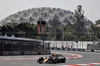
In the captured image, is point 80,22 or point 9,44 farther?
point 80,22

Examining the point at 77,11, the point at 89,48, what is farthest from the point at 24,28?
the point at 77,11

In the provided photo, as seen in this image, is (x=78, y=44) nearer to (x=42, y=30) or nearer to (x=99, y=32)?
(x=42, y=30)

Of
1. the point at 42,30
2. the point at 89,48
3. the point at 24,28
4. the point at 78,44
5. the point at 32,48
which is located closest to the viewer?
the point at 32,48

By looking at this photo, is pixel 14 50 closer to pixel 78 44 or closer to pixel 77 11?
pixel 78 44

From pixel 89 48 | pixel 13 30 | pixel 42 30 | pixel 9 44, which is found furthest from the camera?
pixel 13 30

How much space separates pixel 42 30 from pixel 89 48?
82.4 ft

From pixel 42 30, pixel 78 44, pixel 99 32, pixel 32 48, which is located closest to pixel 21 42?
pixel 32 48

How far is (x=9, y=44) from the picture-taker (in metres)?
45.3

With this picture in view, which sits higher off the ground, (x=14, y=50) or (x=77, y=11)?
(x=77, y=11)

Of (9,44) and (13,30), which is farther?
(13,30)

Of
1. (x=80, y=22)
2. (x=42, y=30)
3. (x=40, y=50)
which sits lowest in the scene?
(x=40, y=50)

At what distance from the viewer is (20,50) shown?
49.0m

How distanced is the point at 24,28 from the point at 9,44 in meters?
70.0

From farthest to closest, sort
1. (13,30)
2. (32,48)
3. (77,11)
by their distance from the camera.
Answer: (77,11) → (13,30) → (32,48)
